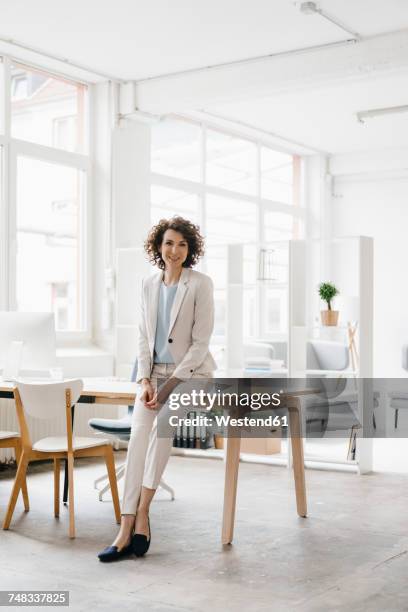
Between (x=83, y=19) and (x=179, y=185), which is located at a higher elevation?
(x=83, y=19)

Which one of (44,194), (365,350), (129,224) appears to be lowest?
(365,350)

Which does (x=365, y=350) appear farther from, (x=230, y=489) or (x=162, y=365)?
(x=162, y=365)

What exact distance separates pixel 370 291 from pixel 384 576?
10.3 ft

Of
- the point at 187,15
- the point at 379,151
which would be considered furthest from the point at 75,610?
the point at 379,151

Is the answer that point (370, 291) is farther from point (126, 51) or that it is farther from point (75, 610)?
point (75, 610)


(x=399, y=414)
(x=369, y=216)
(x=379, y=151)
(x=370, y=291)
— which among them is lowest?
(x=399, y=414)

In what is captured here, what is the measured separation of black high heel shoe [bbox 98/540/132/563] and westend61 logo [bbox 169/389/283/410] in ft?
2.38

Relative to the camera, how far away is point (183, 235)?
453cm

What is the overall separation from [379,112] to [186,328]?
5.68m

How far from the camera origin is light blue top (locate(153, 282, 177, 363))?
14.5ft

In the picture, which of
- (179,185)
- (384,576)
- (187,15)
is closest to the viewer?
(384,576)

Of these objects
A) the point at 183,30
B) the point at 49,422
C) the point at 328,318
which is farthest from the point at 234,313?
the point at 183,30

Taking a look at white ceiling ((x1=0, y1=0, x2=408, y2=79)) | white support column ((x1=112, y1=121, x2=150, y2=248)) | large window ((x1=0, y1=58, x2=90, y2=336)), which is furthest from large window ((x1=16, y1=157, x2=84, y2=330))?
white ceiling ((x1=0, y1=0, x2=408, y2=79))

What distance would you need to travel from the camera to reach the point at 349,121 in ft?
32.2
